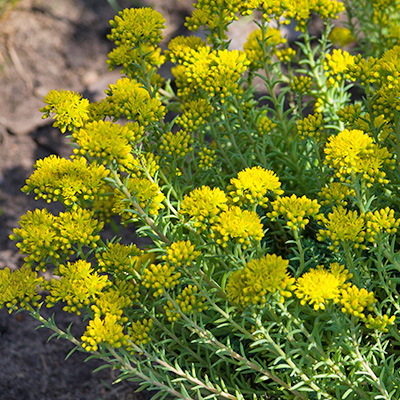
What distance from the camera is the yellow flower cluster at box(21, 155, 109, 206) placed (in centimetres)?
204

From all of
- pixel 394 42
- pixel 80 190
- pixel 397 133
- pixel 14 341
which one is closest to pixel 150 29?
pixel 80 190

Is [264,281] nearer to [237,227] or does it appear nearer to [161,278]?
[237,227]

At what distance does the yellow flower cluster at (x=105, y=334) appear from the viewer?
1.87m

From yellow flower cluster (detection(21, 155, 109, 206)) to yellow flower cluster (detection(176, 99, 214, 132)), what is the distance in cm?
59

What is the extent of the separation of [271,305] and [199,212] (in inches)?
18.3

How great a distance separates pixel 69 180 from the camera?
206 cm

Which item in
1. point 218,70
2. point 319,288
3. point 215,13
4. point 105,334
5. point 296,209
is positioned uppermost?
point 215,13

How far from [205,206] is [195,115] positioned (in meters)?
0.74

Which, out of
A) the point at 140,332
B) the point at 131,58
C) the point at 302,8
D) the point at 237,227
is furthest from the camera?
the point at 302,8

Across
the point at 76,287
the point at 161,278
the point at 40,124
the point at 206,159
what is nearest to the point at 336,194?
the point at 206,159

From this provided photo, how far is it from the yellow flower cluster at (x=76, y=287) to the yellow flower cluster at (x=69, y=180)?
295 mm

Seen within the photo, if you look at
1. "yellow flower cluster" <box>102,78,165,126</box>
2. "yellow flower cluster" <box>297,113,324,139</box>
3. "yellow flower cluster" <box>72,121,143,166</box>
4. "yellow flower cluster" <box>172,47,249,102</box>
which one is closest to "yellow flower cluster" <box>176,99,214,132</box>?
"yellow flower cluster" <box>172,47,249,102</box>

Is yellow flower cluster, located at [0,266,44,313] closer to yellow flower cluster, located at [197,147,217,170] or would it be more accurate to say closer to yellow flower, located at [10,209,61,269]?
yellow flower, located at [10,209,61,269]

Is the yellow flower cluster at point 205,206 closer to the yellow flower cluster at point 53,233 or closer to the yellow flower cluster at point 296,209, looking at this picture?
the yellow flower cluster at point 296,209
